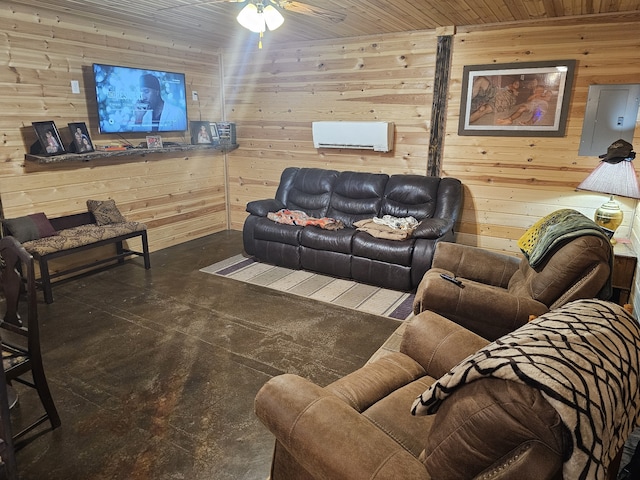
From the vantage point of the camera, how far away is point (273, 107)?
5484 millimetres

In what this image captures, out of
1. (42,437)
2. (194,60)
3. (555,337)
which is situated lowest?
(42,437)

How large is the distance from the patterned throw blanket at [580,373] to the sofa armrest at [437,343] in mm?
558

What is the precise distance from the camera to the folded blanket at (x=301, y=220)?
4.37 metres

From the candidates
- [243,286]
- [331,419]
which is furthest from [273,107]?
[331,419]

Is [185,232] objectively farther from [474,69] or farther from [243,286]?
[474,69]

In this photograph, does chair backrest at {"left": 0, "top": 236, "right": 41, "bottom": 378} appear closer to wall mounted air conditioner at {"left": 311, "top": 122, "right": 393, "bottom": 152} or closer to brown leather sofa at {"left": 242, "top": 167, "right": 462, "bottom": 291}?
brown leather sofa at {"left": 242, "top": 167, "right": 462, "bottom": 291}

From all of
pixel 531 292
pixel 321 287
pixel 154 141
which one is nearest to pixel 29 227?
pixel 154 141

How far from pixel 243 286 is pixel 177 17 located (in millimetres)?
2565

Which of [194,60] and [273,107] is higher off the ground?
[194,60]

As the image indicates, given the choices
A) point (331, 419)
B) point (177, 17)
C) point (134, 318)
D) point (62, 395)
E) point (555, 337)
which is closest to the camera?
point (555, 337)

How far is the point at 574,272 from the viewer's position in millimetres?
2154

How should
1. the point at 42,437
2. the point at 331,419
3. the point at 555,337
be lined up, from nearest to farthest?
the point at 555,337 < the point at 331,419 < the point at 42,437

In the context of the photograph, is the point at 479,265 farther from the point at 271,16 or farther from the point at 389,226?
the point at 271,16

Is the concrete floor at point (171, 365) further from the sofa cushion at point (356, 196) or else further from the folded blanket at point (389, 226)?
the sofa cushion at point (356, 196)
